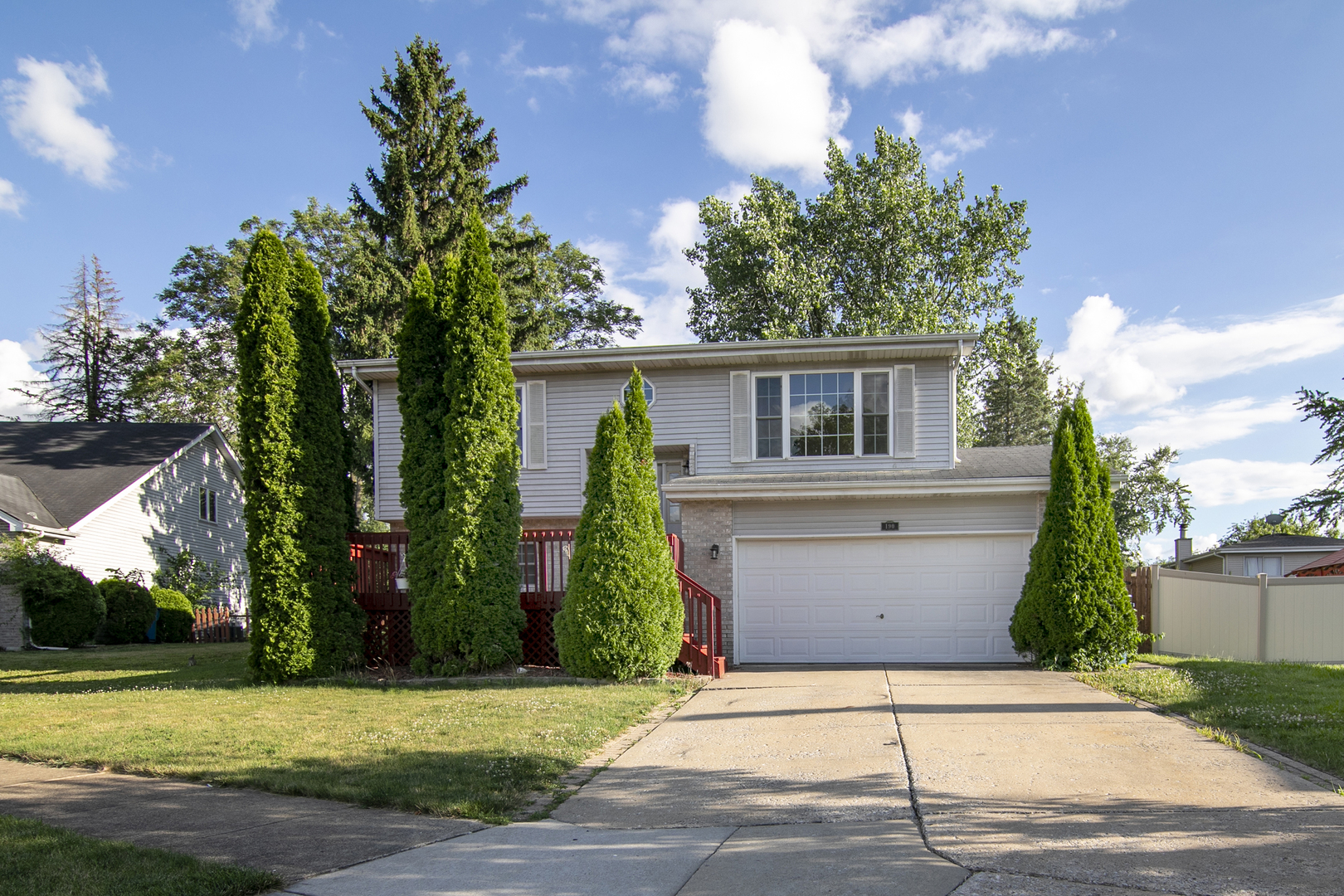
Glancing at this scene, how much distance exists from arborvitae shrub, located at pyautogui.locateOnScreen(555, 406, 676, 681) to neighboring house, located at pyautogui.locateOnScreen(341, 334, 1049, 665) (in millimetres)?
2826

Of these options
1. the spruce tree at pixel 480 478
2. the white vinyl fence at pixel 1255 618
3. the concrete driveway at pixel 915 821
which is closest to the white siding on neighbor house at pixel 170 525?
the spruce tree at pixel 480 478

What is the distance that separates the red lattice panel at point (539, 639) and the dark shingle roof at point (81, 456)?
14108 mm

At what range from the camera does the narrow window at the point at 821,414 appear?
50.5ft

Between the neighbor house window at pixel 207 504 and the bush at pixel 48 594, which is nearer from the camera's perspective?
the bush at pixel 48 594

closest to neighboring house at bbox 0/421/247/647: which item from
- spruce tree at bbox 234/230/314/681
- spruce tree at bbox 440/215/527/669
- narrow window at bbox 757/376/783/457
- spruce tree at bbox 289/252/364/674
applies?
spruce tree at bbox 289/252/364/674

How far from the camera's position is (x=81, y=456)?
23.7m

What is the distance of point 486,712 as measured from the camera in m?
8.47

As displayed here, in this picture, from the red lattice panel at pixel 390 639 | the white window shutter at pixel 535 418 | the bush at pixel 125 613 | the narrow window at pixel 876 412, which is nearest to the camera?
the red lattice panel at pixel 390 639

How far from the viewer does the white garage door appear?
13.4 m

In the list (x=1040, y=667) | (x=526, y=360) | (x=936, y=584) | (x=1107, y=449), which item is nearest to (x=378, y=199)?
(x=526, y=360)

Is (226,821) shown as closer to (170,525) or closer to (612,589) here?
(612,589)

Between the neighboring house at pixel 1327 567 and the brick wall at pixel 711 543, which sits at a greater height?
the brick wall at pixel 711 543

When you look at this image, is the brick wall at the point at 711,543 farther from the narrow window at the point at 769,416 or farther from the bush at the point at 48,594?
the bush at the point at 48,594

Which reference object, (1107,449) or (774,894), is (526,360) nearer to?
(774,894)
